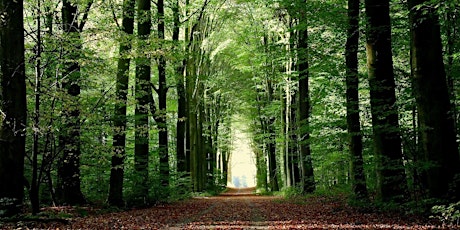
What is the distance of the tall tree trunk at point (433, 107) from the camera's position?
28.6 ft

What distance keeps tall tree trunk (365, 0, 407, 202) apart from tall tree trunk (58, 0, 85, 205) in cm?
785

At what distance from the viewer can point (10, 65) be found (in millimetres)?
9820

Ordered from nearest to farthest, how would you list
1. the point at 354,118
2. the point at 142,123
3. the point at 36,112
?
the point at 36,112, the point at 354,118, the point at 142,123

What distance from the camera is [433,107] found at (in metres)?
8.89

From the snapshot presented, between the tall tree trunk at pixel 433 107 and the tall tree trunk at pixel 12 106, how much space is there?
29.9 feet

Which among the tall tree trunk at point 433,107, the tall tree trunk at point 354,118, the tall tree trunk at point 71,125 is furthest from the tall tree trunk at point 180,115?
the tall tree trunk at point 433,107

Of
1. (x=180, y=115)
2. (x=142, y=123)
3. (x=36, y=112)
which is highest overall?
(x=180, y=115)

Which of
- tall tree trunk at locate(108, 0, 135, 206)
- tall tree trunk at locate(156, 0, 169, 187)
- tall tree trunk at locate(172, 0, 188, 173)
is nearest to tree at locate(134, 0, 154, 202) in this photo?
tall tree trunk at locate(108, 0, 135, 206)

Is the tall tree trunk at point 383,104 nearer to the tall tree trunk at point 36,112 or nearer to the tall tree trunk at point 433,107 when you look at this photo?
the tall tree trunk at point 433,107

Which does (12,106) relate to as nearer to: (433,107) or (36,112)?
(36,112)

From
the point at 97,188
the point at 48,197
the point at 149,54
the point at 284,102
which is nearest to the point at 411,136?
the point at 149,54

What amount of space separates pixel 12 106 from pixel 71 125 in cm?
197

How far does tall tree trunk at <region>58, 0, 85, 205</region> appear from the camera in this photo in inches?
415

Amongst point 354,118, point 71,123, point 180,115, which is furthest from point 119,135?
point 180,115
